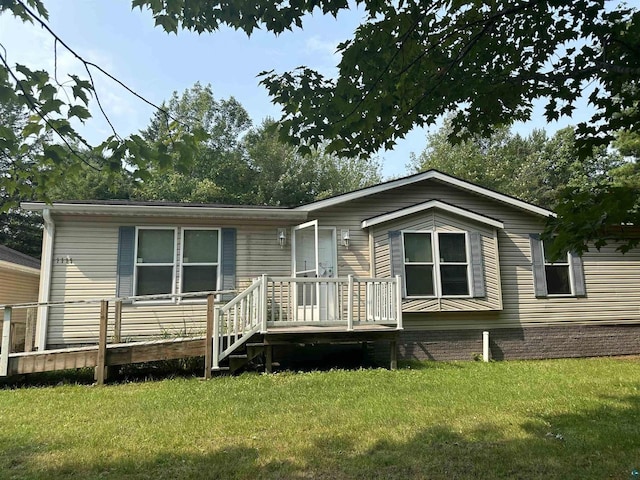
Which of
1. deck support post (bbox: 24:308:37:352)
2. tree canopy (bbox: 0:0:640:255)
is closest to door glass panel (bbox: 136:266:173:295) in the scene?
deck support post (bbox: 24:308:37:352)

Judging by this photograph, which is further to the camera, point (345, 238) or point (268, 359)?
point (345, 238)

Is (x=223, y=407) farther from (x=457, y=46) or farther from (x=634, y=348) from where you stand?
(x=634, y=348)

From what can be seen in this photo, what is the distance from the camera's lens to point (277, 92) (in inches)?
157

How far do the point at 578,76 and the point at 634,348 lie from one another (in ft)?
28.6

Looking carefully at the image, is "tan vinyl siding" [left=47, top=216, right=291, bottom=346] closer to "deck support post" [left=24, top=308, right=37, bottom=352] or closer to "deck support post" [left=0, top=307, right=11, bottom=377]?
"deck support post" [left=24, top=308, right=37, bottom=352]

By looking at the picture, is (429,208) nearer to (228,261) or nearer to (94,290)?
(228,261)

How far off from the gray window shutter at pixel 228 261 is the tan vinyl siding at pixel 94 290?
0.19 metres

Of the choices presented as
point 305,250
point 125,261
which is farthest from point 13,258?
point 305,250

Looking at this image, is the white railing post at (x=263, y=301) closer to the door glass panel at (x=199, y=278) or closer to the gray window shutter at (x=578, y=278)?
the door glass panel at (x=199, y=278)

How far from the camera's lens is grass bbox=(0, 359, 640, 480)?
3551 millimetres

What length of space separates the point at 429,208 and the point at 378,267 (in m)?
1.61

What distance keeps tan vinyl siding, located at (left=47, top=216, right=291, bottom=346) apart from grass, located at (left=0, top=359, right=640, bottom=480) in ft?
5.67

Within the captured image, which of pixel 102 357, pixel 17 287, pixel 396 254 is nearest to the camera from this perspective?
pixel 102 357

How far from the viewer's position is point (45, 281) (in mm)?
8062
